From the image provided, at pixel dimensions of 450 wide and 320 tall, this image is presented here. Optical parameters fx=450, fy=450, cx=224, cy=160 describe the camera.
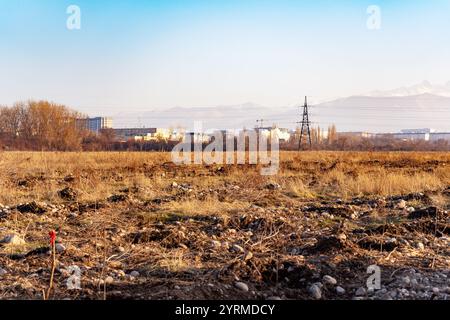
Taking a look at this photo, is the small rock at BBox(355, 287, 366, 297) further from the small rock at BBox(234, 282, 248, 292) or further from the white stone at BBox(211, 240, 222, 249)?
the white stone at BBox(211, 240, 222, 249)

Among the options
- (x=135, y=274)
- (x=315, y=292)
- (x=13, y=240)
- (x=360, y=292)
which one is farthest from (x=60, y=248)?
(x=360, y=292)

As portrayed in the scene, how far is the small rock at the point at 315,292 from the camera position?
3.43m

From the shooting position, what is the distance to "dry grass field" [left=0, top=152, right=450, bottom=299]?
3.55 m

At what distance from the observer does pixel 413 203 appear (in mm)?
8352

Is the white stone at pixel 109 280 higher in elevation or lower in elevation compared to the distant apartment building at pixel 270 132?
lower

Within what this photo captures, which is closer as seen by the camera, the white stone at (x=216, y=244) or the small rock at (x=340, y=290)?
the small rock at (x=340, y=290)

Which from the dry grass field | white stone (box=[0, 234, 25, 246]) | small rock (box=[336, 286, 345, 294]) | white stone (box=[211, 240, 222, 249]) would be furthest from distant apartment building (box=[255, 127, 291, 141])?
small rock (box=[336, 286, 345, 294])

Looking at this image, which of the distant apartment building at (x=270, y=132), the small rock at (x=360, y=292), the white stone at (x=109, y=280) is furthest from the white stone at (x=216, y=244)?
the distant apartment building at (x=270, y=132)

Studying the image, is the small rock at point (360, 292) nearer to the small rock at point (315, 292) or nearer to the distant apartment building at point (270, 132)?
the small rock at point (315, 292)

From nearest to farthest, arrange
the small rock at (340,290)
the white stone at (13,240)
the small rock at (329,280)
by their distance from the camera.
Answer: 1. the small rock at (340,290)
2. the small rock at (329,280)
3. the white stone at (13,240)

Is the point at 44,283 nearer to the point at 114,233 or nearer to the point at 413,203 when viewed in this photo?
the point at 114,233

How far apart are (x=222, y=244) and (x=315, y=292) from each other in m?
1.73
